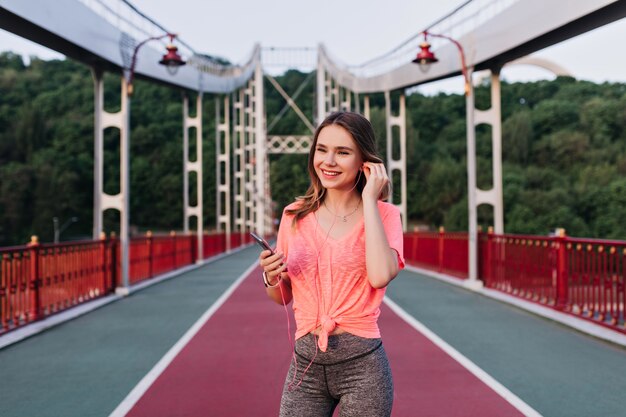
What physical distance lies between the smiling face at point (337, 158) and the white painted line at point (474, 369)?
10.4 feet

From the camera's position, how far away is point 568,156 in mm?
57781

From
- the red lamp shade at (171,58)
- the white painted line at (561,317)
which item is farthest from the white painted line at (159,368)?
the red lamp shade at (171,58)

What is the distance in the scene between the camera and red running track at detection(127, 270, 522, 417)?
4.99 meters

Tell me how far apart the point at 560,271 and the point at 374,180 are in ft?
27.2

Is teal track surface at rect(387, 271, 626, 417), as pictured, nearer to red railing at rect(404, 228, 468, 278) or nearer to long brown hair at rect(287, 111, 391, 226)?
long brown hair at rect(287, 111, 391, 226)

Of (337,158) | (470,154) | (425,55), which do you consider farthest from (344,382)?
(470,154)

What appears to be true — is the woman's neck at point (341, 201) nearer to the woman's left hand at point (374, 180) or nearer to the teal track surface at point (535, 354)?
the woman's left hand at point (374, 180)

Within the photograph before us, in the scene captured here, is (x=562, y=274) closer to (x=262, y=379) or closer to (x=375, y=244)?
(x=262, y=379)

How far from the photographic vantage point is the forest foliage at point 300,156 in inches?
2181

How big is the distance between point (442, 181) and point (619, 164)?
1598 centimetres

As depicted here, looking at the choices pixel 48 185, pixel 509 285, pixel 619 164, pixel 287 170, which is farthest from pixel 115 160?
pixel 509 285

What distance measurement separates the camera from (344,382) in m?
2.17

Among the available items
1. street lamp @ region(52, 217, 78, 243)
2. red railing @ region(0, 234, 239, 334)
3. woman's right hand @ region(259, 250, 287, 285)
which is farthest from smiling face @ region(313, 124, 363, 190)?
street lamp @ region(52, 217, 78, 243)

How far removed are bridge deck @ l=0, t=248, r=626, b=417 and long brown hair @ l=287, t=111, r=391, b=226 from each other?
2838 mm
